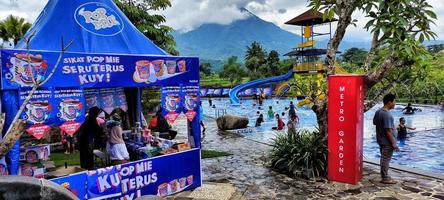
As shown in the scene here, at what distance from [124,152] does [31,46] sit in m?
2.56

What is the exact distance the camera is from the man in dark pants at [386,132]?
7426 mm

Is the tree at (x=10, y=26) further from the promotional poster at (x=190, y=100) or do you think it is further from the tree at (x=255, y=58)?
the tree at (x=255, y=58)

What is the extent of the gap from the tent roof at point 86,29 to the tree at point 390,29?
4.20 metres

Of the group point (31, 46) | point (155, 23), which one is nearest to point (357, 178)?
point (31, 46)

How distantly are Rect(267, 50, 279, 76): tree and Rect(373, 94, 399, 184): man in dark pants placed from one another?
5129 cm

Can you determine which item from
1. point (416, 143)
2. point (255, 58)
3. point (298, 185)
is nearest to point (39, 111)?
point (298, 185)

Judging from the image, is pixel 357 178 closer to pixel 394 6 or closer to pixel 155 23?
pixel 394 6

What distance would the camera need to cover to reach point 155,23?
64.5 ft

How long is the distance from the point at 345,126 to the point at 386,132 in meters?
0.81

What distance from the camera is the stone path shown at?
7059 mm

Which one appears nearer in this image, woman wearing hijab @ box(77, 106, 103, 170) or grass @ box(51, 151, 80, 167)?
woman wearing hijab @ box(77, 106, 103, 170)

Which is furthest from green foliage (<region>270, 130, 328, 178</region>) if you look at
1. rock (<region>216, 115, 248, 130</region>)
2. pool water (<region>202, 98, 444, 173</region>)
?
rock (<region>216, 115, 248, 130</region>)

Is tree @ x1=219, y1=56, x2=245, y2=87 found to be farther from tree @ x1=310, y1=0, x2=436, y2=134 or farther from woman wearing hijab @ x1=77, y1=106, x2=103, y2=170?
woman wearing hijab @ x1=77, y1=106, x2=103, y2=170

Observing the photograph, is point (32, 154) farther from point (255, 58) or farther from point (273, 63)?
point (255, 58)
